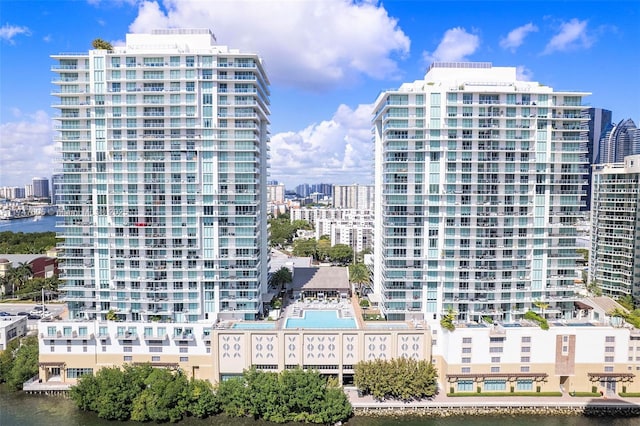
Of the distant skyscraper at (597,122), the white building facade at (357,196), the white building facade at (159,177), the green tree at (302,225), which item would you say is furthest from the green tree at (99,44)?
the distant skyscraper at (597,122)

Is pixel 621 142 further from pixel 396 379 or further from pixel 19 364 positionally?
pixel 19 364

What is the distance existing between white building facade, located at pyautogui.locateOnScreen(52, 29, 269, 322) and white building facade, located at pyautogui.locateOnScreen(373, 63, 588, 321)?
52.9ft

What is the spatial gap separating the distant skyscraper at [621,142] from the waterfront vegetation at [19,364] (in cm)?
15146

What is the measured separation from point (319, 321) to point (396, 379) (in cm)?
1074

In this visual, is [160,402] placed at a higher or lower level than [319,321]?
lower

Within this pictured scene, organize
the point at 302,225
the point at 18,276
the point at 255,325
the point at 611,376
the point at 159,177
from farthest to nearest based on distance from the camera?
the point at 302,225 < the point at 18,276 < the point at 159,177 < the point at 255,325 < the point at 611,376

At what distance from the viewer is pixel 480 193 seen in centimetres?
4406

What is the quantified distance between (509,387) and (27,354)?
1893 inches

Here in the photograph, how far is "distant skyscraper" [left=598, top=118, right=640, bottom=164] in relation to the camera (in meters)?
128

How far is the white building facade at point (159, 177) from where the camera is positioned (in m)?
42.2

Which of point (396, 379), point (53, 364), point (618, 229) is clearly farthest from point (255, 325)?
point (618, 229)

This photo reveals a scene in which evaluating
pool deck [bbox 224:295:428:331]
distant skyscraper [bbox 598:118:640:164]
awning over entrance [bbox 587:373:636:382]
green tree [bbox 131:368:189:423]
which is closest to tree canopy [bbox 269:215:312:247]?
Answer: pool deck [bbox 224:295:428:331]

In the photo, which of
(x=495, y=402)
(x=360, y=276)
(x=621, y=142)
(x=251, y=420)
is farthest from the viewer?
(x=621, y=142)

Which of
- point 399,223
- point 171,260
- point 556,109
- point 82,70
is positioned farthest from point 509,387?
point 82,70
